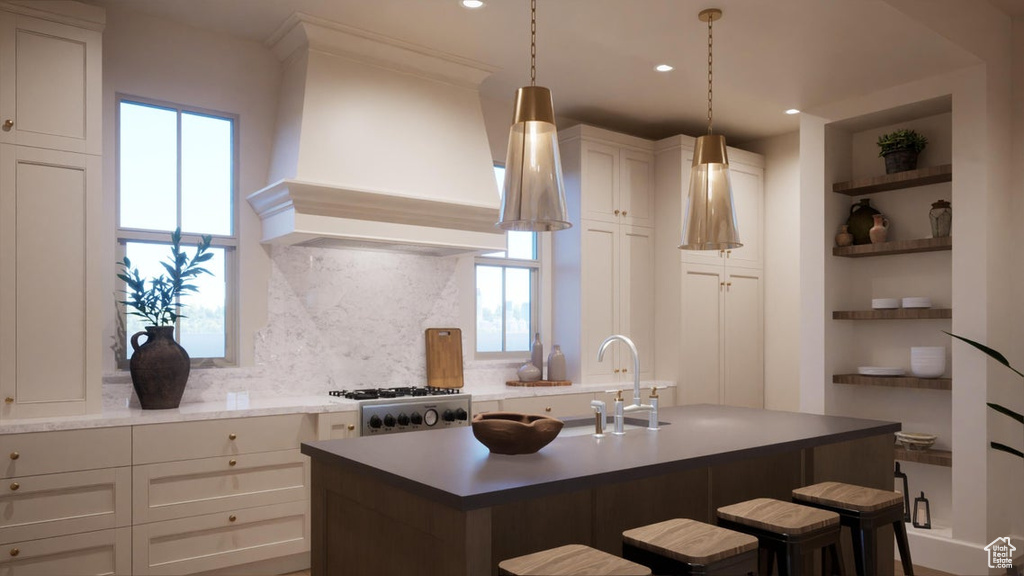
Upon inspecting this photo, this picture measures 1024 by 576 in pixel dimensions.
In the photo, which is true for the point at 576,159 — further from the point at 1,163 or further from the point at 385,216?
the point at 1,163

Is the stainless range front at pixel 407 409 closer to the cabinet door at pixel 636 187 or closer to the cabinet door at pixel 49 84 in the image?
the cabinet door at pixel 49 84

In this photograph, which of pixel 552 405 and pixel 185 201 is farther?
pixel 552 405

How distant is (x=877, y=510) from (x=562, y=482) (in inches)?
49.8

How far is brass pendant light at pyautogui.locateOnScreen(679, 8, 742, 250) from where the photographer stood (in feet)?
9.30

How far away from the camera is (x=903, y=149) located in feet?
13.9

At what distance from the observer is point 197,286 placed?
4.15 m

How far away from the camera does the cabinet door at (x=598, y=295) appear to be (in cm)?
543

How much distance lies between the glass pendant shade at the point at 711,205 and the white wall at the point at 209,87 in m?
2.63

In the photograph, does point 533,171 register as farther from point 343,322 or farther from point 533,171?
point 343,322

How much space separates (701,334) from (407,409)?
2.72m

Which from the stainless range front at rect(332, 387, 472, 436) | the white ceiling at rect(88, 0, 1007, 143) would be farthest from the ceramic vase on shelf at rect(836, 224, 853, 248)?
the stainless range front at rect(332, 387, 472, 436)

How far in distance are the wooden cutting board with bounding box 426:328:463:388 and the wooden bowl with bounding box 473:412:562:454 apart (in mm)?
2617

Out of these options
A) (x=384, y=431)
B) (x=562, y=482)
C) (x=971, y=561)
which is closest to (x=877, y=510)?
(x=562, y=482)

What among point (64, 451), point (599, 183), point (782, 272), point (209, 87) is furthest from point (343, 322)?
point (782, 272)
